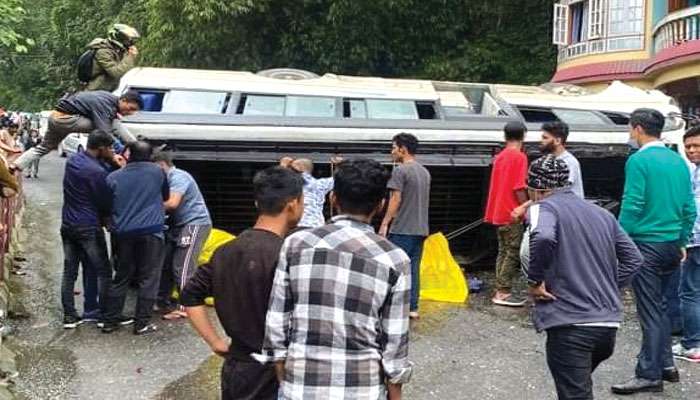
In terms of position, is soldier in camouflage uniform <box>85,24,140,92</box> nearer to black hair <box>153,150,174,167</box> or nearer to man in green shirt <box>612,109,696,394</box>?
black hair <box>153,150,174,167</box>

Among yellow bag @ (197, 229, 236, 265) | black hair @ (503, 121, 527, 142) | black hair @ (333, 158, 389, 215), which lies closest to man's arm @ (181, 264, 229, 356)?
black hair @ (333, 158, 389, 215)

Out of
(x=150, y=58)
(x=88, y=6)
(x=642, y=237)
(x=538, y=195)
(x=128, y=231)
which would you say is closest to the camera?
(x=538, y=195)

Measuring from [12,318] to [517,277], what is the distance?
196 inches

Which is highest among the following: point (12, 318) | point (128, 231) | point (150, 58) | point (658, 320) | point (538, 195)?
point (150, 58)

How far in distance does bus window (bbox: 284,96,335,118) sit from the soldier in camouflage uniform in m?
1.69

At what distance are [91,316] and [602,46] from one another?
13883 millimetres

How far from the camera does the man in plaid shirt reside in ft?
7.92

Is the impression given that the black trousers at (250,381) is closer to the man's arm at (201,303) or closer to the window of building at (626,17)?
the man's arm at (201,303)

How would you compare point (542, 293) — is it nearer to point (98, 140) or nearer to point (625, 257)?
point (625, 257)

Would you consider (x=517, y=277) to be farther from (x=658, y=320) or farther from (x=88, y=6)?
(x=88, y=6)

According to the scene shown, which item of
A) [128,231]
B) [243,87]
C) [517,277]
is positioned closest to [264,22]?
[243,87]

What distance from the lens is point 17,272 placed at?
834 centimetres

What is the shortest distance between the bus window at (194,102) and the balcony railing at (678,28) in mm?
9485

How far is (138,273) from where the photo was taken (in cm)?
617
